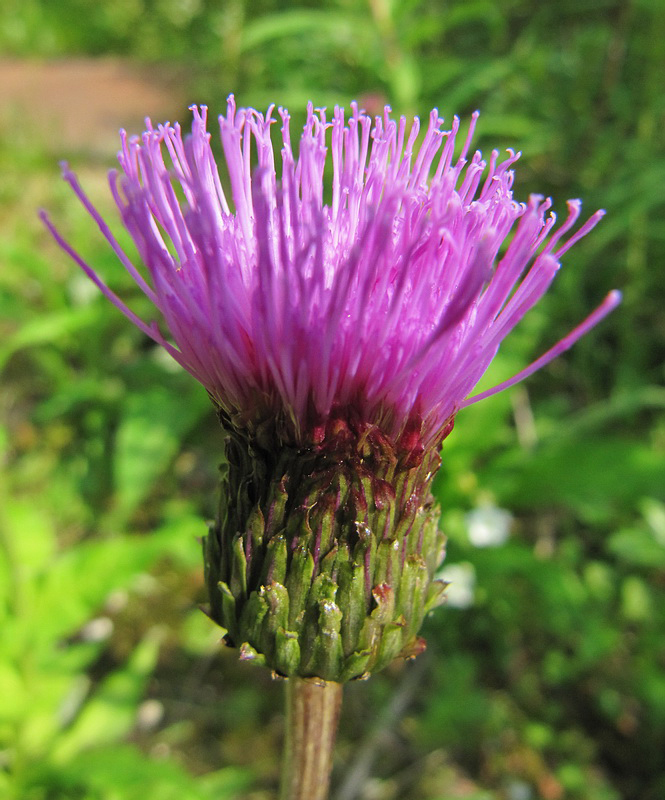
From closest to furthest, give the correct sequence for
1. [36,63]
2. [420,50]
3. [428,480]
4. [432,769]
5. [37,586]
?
1. [428,480]
2. [37,586]
3. [432,769]
4. [420,50]
5. [36,63]

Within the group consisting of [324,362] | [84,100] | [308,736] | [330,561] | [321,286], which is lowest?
[308,736]

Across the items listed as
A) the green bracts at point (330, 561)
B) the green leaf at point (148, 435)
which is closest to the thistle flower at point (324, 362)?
the green bracts at point (330, 561)

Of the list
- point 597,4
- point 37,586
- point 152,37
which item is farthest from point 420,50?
point 152,37

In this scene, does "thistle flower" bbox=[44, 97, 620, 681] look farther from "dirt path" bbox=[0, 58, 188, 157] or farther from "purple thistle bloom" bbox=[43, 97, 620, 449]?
"dirt path" bbox=[0, 58, 188, 157]

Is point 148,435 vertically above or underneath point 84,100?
underneath

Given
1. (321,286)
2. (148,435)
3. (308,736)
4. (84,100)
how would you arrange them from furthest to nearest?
(84,100)
(148,435)
(308,736)
(321,286)

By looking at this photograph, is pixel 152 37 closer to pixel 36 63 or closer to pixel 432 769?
pixel 36 63

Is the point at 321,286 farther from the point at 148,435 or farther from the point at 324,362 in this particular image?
the point at 148,435

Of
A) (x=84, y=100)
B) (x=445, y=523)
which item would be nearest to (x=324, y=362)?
(x=445, y=523)
